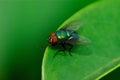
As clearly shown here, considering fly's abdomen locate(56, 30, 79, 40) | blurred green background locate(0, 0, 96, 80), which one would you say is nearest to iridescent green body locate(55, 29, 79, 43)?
fly's abdomen locate(56, 30, 79, 40)

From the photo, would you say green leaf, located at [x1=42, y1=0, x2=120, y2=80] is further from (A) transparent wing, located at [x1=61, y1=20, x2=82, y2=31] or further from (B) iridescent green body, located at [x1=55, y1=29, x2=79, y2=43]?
(B) iridescent green body, located at [x1=55, y1=29, x2=79, y2=43]

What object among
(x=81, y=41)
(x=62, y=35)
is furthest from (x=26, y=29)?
(x=62, y=35)

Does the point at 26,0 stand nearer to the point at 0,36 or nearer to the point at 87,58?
the point at 0,36

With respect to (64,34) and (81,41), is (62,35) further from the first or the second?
(81,41)

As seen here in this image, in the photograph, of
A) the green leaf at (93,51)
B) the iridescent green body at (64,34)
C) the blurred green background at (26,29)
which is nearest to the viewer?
the green leaf at (93,51)

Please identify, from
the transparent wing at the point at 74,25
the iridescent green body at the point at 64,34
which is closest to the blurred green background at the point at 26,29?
the transparent wing at the point at 74,25

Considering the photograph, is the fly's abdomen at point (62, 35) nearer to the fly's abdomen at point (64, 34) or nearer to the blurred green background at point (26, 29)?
the fly's abdomen at point (64, 34)

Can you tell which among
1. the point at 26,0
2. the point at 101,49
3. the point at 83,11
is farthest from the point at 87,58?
the point at 26,0
